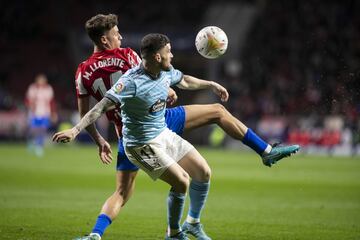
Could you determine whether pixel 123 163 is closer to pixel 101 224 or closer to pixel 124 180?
pixel 124 180

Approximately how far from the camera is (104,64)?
6777 millimetres

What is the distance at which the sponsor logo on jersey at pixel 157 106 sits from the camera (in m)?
6.33

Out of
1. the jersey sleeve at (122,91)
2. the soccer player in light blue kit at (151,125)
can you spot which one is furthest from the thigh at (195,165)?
the jersey sleeve at (122,91)

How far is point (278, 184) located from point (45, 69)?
63.3 ft

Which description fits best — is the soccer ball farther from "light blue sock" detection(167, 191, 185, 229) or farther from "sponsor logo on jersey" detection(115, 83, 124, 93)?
"light blue sock" detection(167, 191, 185, 229)

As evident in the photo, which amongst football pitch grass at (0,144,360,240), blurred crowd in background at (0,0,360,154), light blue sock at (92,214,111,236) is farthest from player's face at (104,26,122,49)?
blurred crowd in background at (0,0,360,154)

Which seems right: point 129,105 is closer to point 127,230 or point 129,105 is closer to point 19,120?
point 127,230

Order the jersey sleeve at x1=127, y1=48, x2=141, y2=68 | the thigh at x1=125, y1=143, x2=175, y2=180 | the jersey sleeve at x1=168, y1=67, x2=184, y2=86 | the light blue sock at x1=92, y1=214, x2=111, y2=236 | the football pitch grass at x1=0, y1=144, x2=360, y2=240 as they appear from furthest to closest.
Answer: the football pitch grass at x1=0, y1=144, x2=360, y2=240 < the jersey sleeve at x1=127, y1=48, x2=141, y2=68 < the jersey sleeve at x1=168, y1=67, x2=184, y2=86 < the light blue sock at x1=92, y1=214, x2=111, y2=236 < the thigh at x1=125, y1=143, x2=175, y2=180

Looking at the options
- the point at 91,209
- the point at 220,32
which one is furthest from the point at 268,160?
the point at 91,209

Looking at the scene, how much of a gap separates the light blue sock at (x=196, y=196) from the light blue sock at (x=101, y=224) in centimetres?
89

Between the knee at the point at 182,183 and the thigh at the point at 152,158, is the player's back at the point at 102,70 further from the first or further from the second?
the knee at the point at 182,183

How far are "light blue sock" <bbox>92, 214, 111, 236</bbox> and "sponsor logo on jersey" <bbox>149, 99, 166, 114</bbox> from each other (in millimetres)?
1137

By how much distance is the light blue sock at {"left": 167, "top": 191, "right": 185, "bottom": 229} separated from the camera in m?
6.54

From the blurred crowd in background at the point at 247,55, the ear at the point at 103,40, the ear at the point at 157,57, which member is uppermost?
the blurred crowd in background at the point at 247,55
